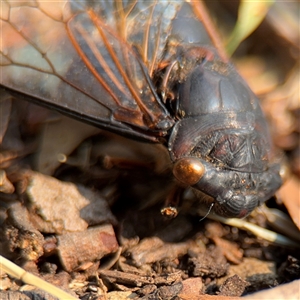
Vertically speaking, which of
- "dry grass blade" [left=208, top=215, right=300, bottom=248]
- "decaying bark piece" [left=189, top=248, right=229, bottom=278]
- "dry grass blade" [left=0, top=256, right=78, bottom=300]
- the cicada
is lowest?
"decaying bark piece" [left=189, top=248, right=229, bottom=278]

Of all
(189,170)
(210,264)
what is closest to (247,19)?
(189,170)

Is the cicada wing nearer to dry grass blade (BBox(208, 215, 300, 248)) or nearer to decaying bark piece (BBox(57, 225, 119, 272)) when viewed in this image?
decaying bark piece (BBox(57, 225, 119, 272))

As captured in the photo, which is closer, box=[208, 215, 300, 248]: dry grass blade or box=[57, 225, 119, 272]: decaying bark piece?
box=[57, 225, 119, 272]: decaying bark piece

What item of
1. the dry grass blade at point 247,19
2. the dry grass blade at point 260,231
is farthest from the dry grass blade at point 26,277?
the dry grass blade at point 247,19

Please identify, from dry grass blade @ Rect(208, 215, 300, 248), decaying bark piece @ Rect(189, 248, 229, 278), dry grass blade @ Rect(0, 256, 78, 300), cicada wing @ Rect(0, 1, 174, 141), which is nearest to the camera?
dry grass blade @ Rect(0, 256, 78, 300)

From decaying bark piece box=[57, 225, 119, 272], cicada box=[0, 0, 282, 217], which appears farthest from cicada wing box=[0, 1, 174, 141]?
decaying bark piece box=[57, 225, 119, 272]

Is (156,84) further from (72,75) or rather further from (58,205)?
(58,205)
